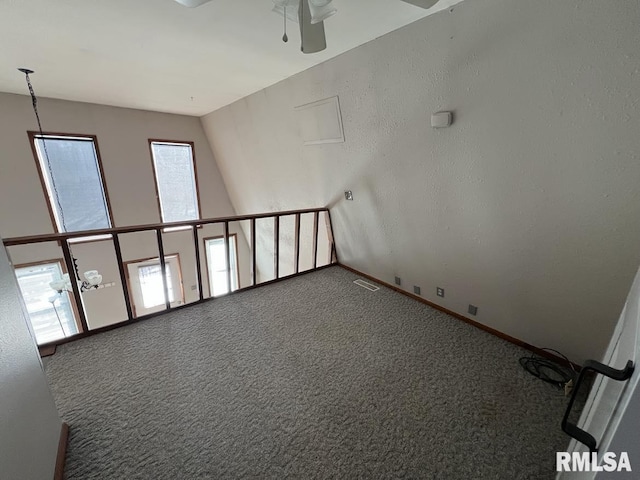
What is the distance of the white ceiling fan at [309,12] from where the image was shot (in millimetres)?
1347

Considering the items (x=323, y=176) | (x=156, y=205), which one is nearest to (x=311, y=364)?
(x=323, y=176)

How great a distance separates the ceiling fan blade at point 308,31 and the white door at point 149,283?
5.02 metres

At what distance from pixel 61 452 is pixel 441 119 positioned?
3.03 metres

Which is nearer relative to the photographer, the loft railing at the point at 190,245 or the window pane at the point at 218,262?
the loft railing at the point at 190,245

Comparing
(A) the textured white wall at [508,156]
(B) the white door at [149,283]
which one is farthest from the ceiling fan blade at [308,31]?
(B) the white door at [149,283]

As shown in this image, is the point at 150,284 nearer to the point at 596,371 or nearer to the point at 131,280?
the point at 131,280

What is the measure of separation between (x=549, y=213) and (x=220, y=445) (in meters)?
2.40

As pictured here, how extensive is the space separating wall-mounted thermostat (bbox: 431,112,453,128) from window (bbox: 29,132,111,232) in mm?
5473

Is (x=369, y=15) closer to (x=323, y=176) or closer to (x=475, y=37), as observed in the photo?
(x=475, y=37)

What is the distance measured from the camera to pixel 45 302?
4508mm

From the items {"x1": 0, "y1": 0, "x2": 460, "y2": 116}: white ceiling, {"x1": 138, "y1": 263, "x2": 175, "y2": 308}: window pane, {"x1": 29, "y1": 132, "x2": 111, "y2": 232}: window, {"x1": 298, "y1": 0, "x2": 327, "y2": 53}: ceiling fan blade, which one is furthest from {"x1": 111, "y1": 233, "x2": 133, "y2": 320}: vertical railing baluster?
{"x1": 138, "y1": 263, "x2": 175, "y2": 308}: window pane

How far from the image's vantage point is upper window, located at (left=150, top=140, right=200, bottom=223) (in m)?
5.45

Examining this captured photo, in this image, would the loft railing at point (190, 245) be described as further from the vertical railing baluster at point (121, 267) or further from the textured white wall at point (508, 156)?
the textured white wall at point (508, 156)

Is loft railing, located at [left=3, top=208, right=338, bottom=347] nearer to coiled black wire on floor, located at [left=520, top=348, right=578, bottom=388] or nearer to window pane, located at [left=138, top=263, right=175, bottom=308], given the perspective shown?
window pane, located at [left=138, top=263, right=175, bottom=308]
